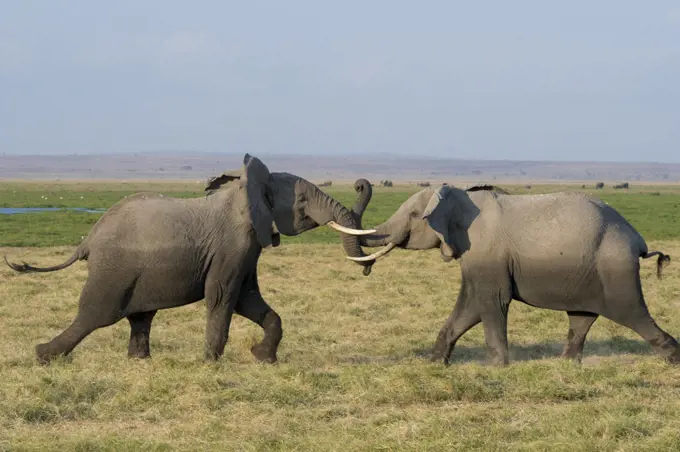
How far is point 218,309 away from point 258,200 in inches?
48.5

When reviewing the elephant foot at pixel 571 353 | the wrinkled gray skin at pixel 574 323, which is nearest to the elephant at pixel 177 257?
the wrinkled gray skin at pixel 574 323

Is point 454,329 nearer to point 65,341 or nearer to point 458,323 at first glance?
point 458,323

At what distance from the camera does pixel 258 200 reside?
11.3 metres

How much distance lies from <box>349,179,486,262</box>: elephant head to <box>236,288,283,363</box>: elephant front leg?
45.1 inches

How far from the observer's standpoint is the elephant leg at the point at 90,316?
36.9ft

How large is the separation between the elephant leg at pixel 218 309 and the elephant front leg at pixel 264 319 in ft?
0.96

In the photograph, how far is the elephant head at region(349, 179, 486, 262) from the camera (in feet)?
37.7

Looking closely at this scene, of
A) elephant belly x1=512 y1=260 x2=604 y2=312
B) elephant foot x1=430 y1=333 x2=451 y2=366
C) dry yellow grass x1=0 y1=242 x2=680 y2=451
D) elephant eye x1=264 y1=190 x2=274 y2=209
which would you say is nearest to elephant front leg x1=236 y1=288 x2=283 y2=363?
dry yellow grass x1=0 y1=242 x2=680 y2=451

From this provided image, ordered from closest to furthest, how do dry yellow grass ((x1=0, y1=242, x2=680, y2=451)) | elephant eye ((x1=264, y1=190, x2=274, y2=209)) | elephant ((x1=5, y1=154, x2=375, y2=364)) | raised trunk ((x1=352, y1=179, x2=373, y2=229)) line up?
dry yellow grass ((x1=0, y1=242, x2=680, y2=451)), elephant ((x1=5, y1=154, x2=375, y2=364)), elephant eye ((x1=264, y1=190, x2=274, y2=209)), raised trunk ((x1=352, y1=179, x2=373, y2=229))

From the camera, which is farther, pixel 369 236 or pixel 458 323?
pixel 369 236

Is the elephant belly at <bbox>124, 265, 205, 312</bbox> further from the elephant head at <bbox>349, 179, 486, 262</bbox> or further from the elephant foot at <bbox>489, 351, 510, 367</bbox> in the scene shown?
the elephant foot at <bbox>489, 351, 510, 367</bbox>

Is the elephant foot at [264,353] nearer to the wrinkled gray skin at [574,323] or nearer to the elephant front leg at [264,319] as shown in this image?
the elephant front leg at [264,319]

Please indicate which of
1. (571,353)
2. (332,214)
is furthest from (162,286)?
(571,353)

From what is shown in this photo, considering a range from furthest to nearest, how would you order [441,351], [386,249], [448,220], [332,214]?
[441,351], [386,249], [332,214], [448,220]
